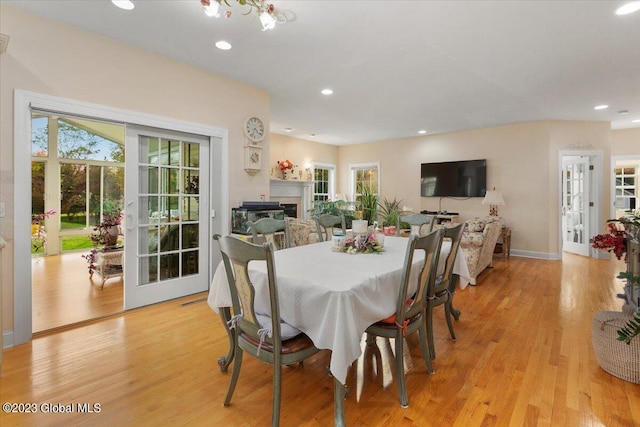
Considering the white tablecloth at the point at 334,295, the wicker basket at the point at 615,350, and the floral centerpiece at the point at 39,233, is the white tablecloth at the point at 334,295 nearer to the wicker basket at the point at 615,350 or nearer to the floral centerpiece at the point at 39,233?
the wicker basket at the point at 615,350

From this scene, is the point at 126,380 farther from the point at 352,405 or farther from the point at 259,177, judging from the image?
the point at 259,177

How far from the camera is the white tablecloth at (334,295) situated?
145 centimetres

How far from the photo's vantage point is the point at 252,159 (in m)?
4.11

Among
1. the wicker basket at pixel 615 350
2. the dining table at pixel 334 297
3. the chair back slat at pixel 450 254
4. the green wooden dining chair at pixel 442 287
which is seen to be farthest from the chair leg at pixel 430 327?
the wicker basket at pixel 615 350

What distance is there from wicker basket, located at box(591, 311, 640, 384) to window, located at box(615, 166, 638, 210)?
20.9 feet

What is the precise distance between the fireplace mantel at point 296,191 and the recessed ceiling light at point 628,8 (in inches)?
214

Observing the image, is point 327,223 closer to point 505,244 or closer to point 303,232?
point 303,232

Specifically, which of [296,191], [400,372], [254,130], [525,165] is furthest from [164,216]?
[525,165]

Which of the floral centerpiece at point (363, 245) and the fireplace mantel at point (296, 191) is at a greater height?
the fireplace mantel at point (296, 191)

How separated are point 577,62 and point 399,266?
334 centimetres

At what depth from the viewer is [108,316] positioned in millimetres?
3100

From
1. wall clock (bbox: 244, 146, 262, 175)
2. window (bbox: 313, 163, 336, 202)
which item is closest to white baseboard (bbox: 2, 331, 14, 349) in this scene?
wall clock (bbox: 244, 146, 262, 175)

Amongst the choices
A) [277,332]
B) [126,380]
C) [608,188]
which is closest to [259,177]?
[126,380]

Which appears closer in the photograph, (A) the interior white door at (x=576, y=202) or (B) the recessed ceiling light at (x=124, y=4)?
(B) the recessed ceiling light at (x=124, y=4)
